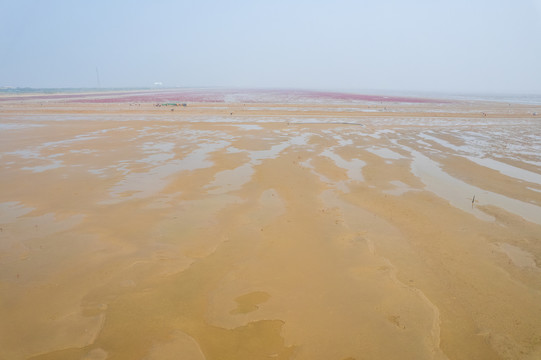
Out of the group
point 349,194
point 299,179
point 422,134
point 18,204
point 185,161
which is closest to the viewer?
point 18,204

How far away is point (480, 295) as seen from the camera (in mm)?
3996

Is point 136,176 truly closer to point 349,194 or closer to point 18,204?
point 18,204

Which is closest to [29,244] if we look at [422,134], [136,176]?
[136,176]

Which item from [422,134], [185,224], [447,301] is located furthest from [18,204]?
[422,134]

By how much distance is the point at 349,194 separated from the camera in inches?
315

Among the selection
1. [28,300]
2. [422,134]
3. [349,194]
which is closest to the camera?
[28,300]

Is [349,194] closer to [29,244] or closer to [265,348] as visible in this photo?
[265,348]

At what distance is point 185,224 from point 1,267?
2.84m

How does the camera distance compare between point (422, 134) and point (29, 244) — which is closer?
point (29, 244)

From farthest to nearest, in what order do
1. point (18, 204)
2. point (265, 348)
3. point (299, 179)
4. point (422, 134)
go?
1. point (422, 134)
2. point (299, 179)
3. point (18, 204)
4. point (265, 348)

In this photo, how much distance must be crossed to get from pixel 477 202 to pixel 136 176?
373 inches

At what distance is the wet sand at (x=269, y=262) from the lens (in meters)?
3.28

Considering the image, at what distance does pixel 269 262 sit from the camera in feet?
15.7

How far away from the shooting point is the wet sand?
3283 mm
